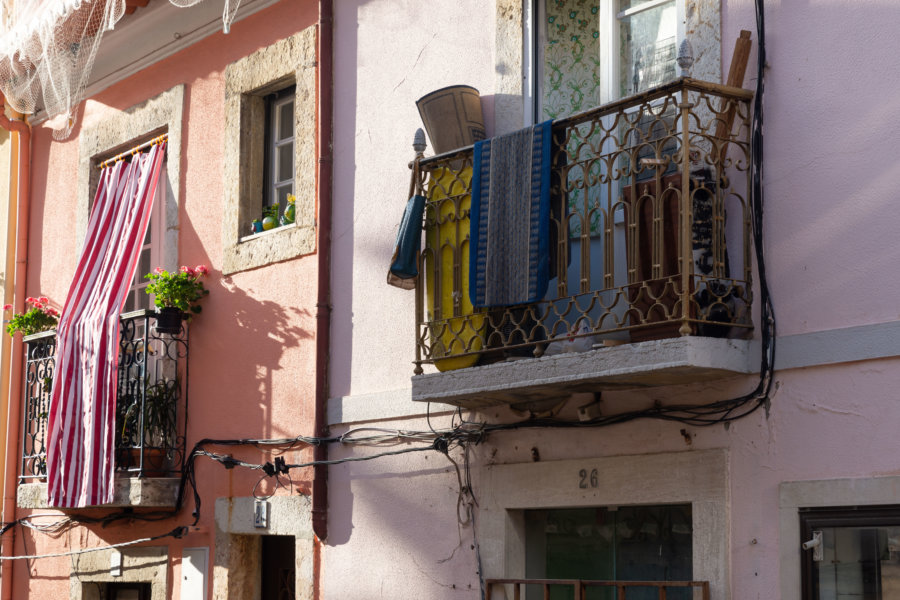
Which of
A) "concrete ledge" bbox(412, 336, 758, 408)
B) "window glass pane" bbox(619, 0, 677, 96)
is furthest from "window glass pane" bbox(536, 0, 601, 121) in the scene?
"concrete ledge" bbox(412, 336, 758, 408)

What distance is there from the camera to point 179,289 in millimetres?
9148

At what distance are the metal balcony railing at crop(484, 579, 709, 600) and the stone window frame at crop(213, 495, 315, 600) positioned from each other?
1702 millimetres

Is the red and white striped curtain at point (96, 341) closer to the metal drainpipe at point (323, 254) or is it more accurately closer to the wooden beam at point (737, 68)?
the metal drainpipe at point (323, 254)

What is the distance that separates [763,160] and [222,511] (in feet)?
14.9

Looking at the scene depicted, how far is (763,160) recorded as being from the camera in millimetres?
5891

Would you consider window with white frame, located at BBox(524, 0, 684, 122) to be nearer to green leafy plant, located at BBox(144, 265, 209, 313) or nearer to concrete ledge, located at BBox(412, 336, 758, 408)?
concrete ledge, located at BBox(412, 336, 758, 408)

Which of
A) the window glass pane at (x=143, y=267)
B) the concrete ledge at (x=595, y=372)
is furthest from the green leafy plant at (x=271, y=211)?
the concrete ledge at (x=595, y=372)

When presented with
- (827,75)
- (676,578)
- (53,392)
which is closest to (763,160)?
(827,75)

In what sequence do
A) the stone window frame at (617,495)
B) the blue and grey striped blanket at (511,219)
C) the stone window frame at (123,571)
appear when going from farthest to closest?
the stone window frame at (123,571), the blue and grey striped blanket at (511,219), the stone window frame at (617,495)

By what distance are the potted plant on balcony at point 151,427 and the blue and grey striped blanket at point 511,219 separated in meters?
3.49

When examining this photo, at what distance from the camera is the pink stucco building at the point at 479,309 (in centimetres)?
562

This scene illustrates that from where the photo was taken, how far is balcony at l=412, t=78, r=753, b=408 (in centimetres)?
566

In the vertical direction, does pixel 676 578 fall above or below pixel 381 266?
below

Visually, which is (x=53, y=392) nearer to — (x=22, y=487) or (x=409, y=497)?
(x=22, y=487)
